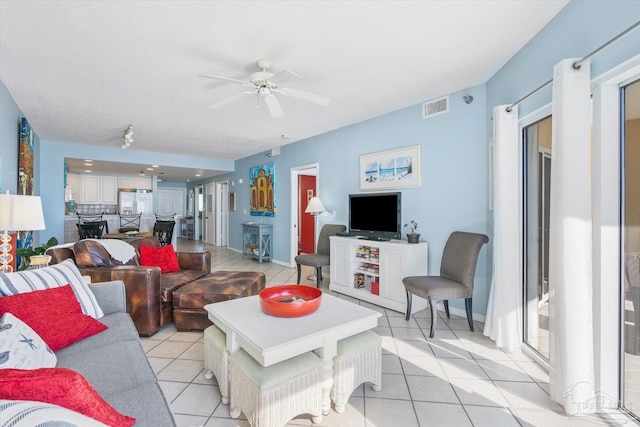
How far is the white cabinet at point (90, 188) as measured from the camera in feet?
27.9

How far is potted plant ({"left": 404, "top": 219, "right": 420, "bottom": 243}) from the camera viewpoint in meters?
3.46

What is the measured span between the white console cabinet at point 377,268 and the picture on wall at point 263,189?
251 centimetres

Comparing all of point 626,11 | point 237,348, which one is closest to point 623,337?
point 626,11

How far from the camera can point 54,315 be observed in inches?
63.4

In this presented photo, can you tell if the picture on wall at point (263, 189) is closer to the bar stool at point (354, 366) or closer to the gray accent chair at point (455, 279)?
the gray accent chair at point (455, 279)

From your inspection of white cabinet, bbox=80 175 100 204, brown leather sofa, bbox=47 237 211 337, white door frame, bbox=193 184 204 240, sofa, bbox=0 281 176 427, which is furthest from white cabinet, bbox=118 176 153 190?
sofa, bbox=0 281 176 427

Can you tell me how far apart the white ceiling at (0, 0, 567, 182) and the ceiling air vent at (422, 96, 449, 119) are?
0.27ft

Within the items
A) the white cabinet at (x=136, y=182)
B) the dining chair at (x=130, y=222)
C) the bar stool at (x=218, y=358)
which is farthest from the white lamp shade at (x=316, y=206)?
the white cabinet at (x=136, y=182)

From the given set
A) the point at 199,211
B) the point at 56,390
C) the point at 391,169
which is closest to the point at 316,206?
the point at 391,169

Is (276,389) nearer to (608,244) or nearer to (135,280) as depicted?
(135,280)

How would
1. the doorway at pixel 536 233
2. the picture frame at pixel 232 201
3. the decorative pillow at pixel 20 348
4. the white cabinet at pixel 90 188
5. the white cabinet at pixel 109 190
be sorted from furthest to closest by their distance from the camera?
1. the white cabinet at pixel 109 190
2. the white cabinet at pixel 90 188
3. the picture frame at pixel 232 201
4. the doorway at pixel 536 233
5. the decorative pillow at pixel 20 348

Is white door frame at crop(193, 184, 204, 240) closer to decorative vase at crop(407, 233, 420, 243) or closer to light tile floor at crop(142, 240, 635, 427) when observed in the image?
light tile floor at crop(142, 240, 635, 427)

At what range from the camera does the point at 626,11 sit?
150 centimetres

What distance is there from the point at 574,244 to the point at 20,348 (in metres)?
2.67
